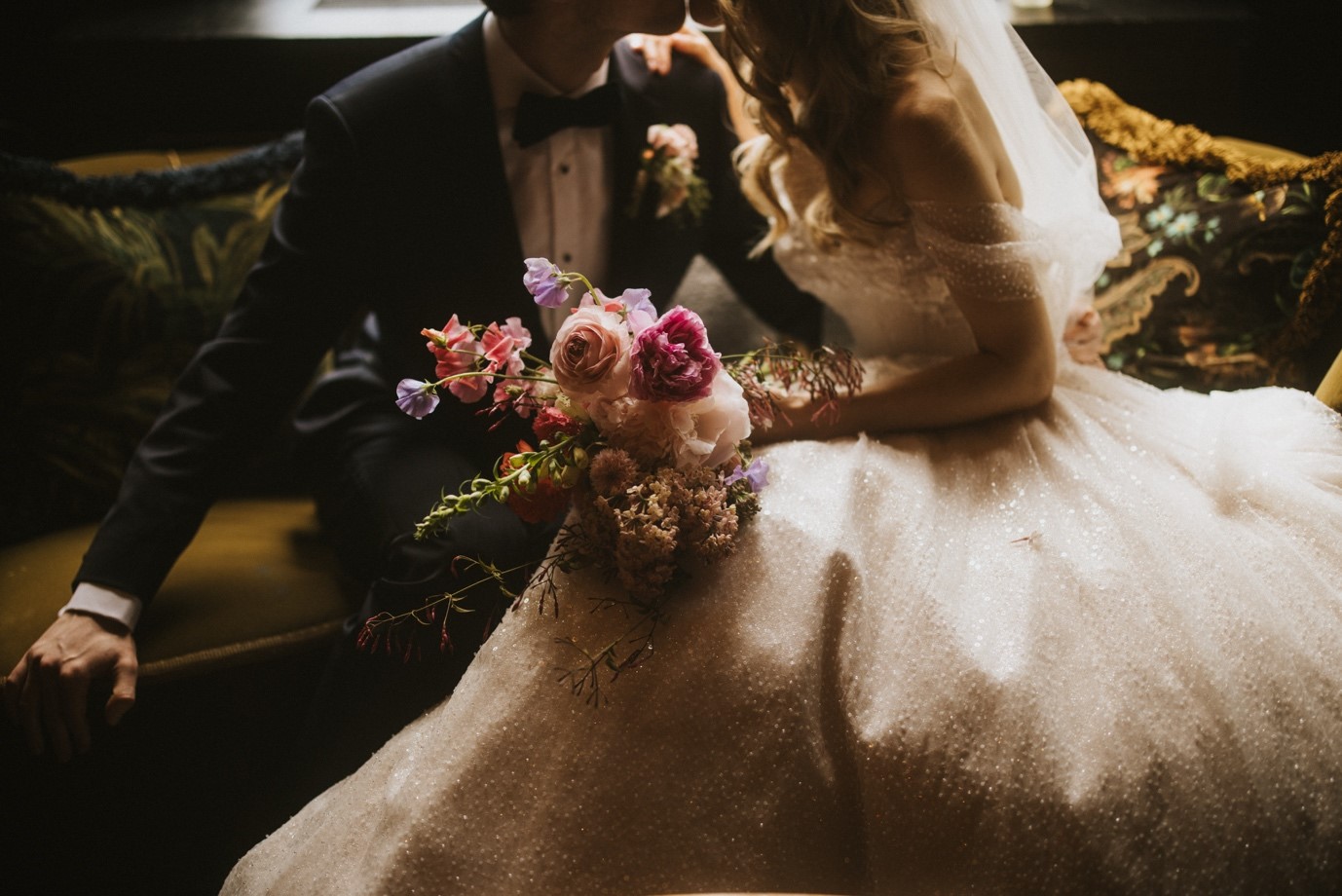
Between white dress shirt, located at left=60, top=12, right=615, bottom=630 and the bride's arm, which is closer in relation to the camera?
the bride's arm

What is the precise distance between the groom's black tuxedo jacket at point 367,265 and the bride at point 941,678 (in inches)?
16.3

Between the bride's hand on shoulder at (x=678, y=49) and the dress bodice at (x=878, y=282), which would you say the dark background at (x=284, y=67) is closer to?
the bride's hand on shoulder at (x=678, y=49)

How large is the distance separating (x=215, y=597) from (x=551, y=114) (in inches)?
35.1

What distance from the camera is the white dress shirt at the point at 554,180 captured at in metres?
1.44

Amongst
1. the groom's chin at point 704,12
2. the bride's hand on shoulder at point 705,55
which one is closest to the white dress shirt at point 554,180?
the bride's hand on shoulder at point 705,55

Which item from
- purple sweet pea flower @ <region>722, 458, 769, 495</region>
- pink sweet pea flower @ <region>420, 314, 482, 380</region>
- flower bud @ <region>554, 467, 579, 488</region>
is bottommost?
purple sweet pea flower @ <region>722, 458, 769, 495</region>

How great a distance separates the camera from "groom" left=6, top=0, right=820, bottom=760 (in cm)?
125

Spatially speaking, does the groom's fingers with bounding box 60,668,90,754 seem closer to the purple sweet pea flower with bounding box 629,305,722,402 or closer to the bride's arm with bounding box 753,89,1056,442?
the purple sweet pea flower with bounding box 629,305,722,402

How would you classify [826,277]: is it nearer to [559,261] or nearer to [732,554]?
[559,261]

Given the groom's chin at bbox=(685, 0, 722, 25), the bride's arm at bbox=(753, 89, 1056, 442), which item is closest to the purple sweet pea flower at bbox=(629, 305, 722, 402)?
the bride's arm at bbox=(753, 89, 1056, 442)

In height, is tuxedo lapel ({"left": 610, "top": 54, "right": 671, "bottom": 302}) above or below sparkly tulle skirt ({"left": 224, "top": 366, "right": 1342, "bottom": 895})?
above

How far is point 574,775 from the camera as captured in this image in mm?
975

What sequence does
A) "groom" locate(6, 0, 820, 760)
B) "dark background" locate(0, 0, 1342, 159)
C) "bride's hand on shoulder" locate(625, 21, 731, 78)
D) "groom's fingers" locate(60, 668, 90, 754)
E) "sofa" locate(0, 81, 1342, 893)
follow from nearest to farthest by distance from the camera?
1. "groom's fingers" locate(60, 668, 90, 754)
2. "groom" locate(6, 0, 820, 760)
3. "sofa" locate(0, 81, 1342, 893)
4. "bride's hand on shoulder" locate(625, 21, 731, 78)
5. "dark background" locate(0, 0, 1342, 159)

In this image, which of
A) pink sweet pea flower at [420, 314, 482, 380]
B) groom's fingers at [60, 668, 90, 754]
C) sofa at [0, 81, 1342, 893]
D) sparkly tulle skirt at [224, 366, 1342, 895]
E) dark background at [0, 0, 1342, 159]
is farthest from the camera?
dark background at [0, 0, 1342, 159]
